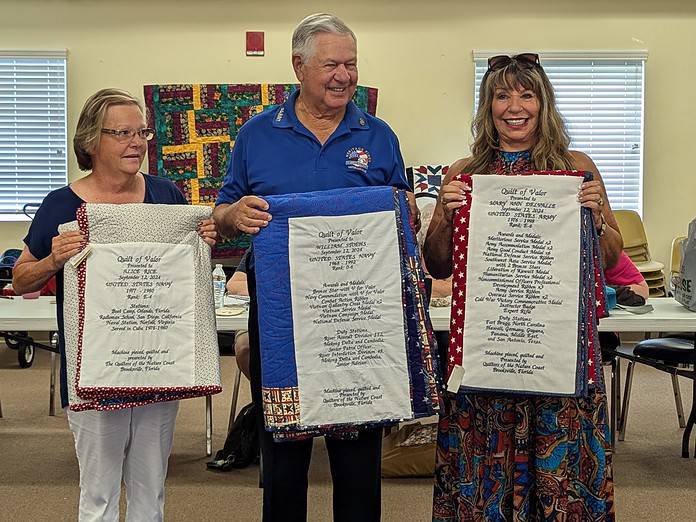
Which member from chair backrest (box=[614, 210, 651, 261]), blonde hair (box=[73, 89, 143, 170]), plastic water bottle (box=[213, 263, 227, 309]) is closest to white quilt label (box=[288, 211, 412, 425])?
blonde hair (box=[73, 89, 143, 170])

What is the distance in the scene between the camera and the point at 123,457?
2.41 meters

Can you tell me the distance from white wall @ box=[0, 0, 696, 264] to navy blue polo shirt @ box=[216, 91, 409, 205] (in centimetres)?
492

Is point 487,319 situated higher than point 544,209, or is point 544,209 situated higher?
point 544,209

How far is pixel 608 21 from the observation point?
7.12 metres

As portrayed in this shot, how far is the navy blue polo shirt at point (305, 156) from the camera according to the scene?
2252 millimetres

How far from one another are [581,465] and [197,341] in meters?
1.00

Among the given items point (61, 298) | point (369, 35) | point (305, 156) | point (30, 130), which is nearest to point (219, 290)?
point (61, 298)

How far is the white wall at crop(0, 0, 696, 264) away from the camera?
7.11m

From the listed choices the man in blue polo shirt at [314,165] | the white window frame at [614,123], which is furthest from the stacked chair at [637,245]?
the man in blue polo shirt at [314,165]

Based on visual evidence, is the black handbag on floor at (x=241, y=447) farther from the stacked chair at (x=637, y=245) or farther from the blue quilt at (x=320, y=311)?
the stacked chair at (x=637, y=245)

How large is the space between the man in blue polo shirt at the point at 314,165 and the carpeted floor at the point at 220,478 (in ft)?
3.71

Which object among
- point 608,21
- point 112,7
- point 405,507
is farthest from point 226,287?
point 608,21

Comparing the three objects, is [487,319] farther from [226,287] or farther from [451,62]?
[451,62]

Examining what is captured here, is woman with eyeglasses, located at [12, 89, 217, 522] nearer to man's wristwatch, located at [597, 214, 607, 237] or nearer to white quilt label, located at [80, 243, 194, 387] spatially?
white quilt label, located at [80, 243, 194, 387]
